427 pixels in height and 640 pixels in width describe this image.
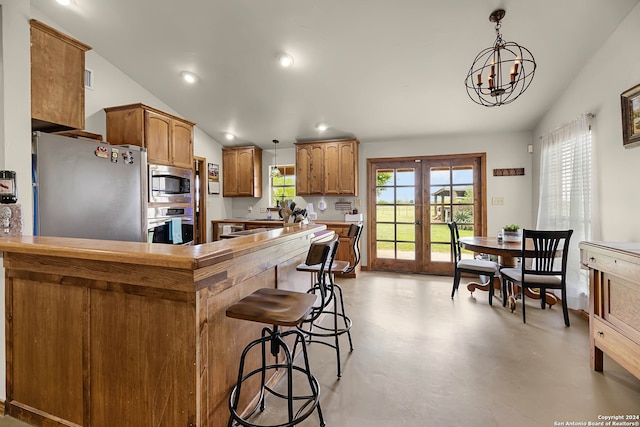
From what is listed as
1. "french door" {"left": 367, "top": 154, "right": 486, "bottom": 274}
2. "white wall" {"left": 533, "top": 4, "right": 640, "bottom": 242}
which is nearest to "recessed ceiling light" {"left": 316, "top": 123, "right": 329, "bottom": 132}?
"french door" {"left": 367, "top": 154, "right": 486, "bottom": 274}

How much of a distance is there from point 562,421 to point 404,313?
5.27 feet

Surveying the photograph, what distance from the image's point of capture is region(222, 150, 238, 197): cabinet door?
18.0 feet

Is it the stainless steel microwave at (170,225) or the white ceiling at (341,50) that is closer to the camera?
the white ceiling at (341,50)

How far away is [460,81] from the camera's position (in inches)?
130

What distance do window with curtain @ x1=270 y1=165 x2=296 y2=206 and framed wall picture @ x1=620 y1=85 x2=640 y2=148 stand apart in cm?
429

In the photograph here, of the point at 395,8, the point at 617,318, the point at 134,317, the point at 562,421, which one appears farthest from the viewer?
the point at 395,8

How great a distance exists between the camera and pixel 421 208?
15.9 ft

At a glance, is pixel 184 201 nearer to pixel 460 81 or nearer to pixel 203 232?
pixel 203 232

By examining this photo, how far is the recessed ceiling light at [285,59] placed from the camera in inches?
123

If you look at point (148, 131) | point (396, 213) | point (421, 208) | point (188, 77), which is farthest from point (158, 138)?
point (421, 208)

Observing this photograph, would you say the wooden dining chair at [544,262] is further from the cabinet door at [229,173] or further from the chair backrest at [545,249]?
the cabinet door at [229,173]

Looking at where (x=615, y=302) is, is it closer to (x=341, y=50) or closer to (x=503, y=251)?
(x=503, y=251)

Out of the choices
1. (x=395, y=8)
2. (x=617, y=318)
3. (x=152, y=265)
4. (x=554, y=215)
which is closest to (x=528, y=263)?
(x=554, y=215)

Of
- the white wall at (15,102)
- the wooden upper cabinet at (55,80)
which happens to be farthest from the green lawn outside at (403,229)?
the white wall at (15,102)
